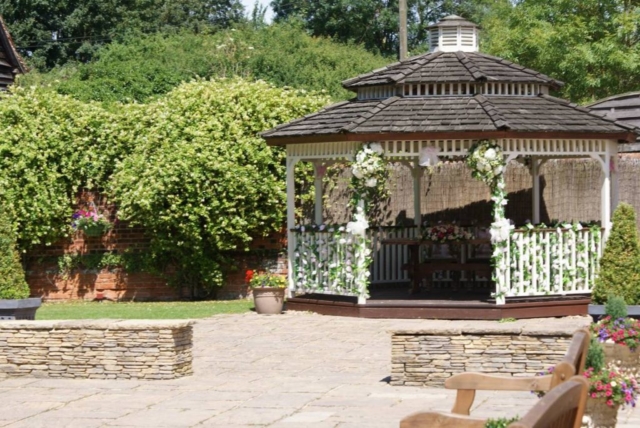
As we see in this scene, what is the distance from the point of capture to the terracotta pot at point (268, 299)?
1791 centimetres

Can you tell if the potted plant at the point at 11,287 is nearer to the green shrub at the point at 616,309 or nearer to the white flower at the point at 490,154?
the white flower at the point at 490,154

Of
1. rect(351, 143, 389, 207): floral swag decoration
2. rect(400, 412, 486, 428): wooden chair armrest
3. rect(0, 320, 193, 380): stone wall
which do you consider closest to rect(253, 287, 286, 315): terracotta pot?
rect(351, 143, 389, 207): floral swag decoration

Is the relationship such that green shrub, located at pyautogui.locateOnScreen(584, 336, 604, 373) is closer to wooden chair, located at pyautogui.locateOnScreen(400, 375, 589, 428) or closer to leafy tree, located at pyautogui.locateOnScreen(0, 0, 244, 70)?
wooden chair, located at pyautogui.locateOnScreen(400, 375, 589, 428)

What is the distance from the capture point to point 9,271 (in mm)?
14609

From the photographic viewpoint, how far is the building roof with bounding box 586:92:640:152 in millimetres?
21953

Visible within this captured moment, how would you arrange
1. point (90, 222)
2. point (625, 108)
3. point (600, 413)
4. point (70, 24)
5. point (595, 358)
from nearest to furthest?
point (600, 413)
point (595, 358)
point (90, 222)
point (625, 108)
point (70, 24)

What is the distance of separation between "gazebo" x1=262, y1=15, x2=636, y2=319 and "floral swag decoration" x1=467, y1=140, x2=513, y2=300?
0.06ft

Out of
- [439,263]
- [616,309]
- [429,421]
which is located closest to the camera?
[429,421]

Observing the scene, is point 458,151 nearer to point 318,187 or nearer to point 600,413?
point 318,187

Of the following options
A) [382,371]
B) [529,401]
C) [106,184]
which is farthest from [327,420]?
[106,184]

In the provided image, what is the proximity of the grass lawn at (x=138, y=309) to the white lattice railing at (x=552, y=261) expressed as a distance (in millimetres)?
4458

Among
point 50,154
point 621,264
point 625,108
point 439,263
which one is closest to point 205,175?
point 50,154

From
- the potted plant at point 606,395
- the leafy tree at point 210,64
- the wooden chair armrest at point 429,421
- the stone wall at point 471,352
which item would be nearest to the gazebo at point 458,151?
the stone wall at point 471,352

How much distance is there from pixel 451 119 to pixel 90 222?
717 centimetres
